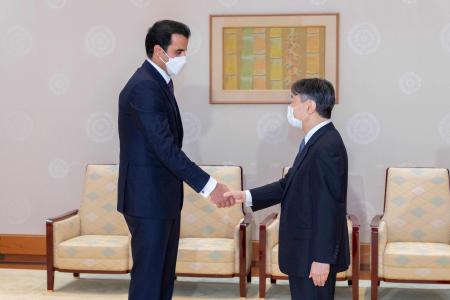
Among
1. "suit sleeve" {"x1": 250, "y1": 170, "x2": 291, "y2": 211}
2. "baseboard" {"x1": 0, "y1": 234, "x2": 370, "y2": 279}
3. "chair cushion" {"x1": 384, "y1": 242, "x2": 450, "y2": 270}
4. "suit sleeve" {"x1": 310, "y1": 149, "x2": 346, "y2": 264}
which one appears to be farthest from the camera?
"baseboard" {"x1": 0, "y1": 234, "x2": 370, "y2": 279}

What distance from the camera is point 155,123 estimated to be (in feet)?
10.7

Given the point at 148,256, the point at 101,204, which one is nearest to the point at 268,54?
the point at 101,204

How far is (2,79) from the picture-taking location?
5898 millimetres

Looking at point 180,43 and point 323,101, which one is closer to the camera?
point 323,101

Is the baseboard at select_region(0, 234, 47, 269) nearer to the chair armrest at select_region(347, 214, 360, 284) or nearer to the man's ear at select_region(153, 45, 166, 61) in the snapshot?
the chair armrest at select_region(347, 214, 360, 284)

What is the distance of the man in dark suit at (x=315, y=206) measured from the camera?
2.71 meters

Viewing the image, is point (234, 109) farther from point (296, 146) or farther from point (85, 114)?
point (85, 114)

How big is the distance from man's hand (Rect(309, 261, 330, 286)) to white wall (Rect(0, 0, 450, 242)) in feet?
9.56

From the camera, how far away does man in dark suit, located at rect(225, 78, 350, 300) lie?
8.87 feet

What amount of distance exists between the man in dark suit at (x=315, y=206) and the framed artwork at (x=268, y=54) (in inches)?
106

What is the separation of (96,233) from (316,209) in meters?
3.07

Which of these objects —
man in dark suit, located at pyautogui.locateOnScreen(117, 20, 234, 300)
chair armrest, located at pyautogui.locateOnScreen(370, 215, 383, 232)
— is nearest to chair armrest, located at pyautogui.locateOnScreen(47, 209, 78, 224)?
man in dark suit, located at pyautogui.locateOnScreen(117, 20, 234, 300)

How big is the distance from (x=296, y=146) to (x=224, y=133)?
0.61 m

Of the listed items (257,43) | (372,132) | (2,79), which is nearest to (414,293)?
(372,132)
